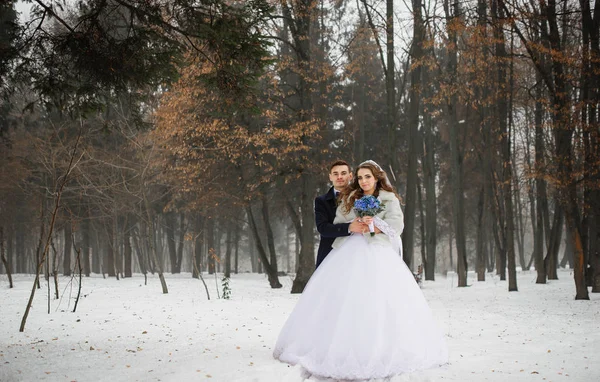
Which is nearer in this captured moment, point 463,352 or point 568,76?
point 463,352

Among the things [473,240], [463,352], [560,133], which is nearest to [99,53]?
[463,352]

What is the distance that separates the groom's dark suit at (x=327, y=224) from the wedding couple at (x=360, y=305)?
1 centimetres

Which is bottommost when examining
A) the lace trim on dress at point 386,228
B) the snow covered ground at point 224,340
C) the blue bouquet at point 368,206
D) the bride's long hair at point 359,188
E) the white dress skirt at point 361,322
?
the snow covered ground at point 224,340

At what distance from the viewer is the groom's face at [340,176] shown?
6.50 metres

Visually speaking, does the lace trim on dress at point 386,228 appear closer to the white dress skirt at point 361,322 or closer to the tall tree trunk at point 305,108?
the white dress skirt at point 361,322

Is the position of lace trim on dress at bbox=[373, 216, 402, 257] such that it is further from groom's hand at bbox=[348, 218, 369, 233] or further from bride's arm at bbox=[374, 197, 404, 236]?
groom's hand at bbox=[348, 218, 369, 233]

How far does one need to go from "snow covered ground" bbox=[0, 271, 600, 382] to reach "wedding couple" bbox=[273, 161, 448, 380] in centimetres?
23

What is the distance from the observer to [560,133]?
13016 mm

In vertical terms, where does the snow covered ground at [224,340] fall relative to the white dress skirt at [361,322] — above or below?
below

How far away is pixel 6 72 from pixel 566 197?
1234cm

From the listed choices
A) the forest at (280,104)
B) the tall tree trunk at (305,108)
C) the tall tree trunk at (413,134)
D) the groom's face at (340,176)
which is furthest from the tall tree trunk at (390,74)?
the groom's face at (340,176)

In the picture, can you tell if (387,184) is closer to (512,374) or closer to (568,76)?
(512,374)

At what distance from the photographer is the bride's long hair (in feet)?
20.4

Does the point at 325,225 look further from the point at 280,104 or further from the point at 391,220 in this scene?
the point at 280,104
